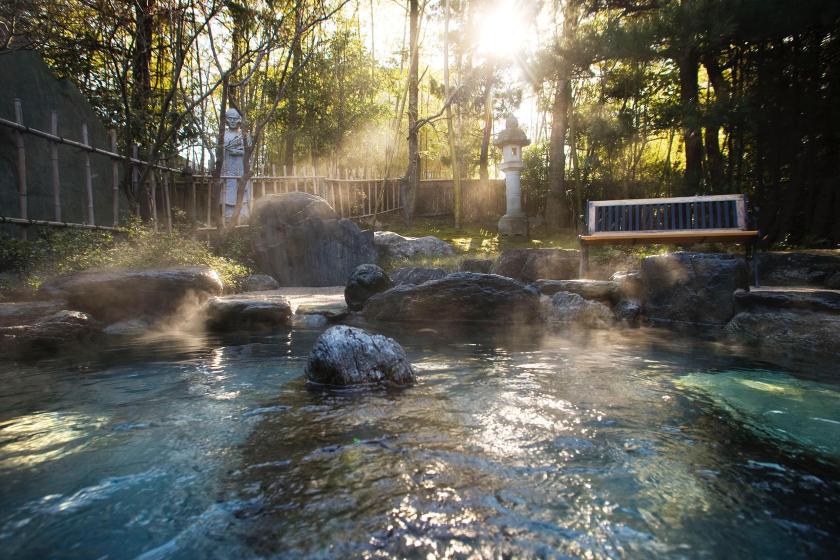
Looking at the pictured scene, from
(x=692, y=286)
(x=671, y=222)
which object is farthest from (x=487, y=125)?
(x=692, y=286)

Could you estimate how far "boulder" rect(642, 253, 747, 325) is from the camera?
6117mm

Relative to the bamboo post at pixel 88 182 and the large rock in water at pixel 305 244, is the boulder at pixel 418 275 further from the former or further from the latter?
the bamboo post at pixel 88 182

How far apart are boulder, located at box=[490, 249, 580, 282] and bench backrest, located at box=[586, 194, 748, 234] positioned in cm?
81

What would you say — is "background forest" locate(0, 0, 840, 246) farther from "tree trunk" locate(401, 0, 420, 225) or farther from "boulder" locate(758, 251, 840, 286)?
"boulder" locate(758, 251, 840, 286)

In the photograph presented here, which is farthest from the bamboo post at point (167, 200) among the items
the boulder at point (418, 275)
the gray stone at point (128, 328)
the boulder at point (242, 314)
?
the boulder at point (418, 275)

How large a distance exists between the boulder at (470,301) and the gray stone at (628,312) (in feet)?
3.29

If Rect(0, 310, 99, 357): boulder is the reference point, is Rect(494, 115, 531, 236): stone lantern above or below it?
above

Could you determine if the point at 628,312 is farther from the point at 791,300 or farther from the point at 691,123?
the point at 691,123

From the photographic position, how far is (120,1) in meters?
8.54

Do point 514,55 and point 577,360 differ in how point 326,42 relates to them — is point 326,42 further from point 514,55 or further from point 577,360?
point 577,360

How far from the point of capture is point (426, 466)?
229cm

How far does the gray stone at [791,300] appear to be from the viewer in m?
4.95

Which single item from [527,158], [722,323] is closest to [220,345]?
[722,323]

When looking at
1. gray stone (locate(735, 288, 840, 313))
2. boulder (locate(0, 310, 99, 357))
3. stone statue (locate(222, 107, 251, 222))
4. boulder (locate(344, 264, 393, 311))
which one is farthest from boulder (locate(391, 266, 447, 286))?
stone statue (locate(222, 107, 251, 222))
